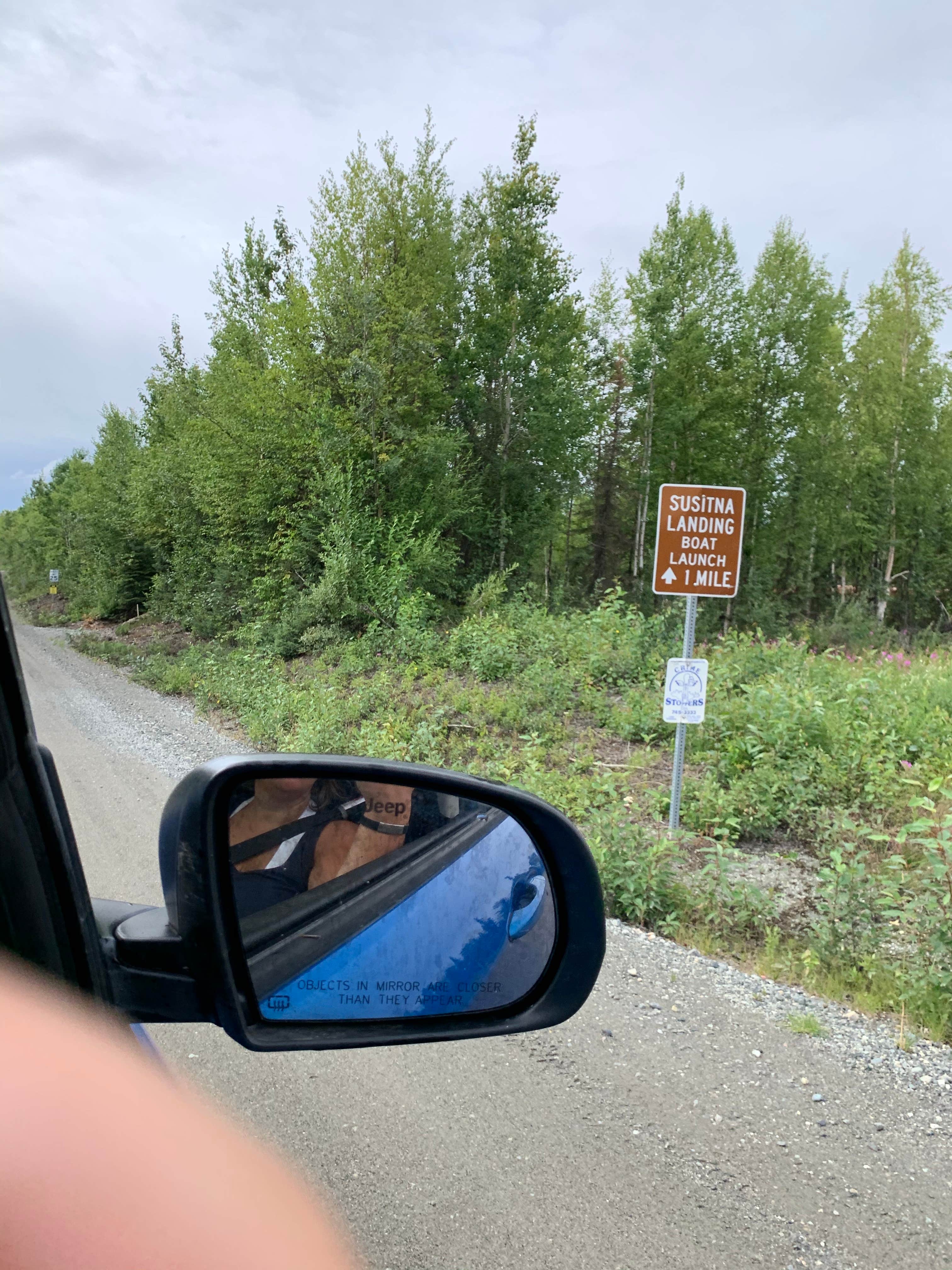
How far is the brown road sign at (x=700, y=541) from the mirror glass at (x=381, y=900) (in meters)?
4.38

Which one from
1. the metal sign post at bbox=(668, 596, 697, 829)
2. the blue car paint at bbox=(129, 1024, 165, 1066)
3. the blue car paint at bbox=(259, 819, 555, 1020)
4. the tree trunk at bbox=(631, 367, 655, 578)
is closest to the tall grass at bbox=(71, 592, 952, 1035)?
the metal sign post at bbox=(668, 596, 697, 829)

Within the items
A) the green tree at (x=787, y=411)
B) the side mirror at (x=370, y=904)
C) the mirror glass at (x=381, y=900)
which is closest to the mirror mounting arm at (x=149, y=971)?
the side mirror at (x=370, y=904)

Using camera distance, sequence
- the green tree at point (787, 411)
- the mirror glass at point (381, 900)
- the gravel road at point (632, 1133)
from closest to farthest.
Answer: the mirror glass at point (381, 900) < the gravel road at point (632, 1133) < the green tree at point (787, 411)

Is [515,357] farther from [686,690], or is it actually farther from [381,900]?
[381,900]

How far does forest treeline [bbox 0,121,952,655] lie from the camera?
16.8 metres

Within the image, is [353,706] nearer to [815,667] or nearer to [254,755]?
[815,667]

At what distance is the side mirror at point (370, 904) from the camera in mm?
1197

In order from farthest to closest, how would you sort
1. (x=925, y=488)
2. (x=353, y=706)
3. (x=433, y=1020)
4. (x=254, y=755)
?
(x=925, y=488), (x=353, y=706), (x=433, y=1020), (x=254, y=755)

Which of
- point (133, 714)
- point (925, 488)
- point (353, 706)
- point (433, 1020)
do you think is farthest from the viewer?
point (925, 488)

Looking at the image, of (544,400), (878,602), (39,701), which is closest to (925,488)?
(878,602)

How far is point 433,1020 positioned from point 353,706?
799 centimetres

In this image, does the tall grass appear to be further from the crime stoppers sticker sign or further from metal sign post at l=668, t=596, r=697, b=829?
the crime stoppers sticker sign

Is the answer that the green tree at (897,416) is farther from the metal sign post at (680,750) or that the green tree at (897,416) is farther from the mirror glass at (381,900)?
the mirror glass at (381,900)

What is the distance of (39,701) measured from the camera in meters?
8.65
